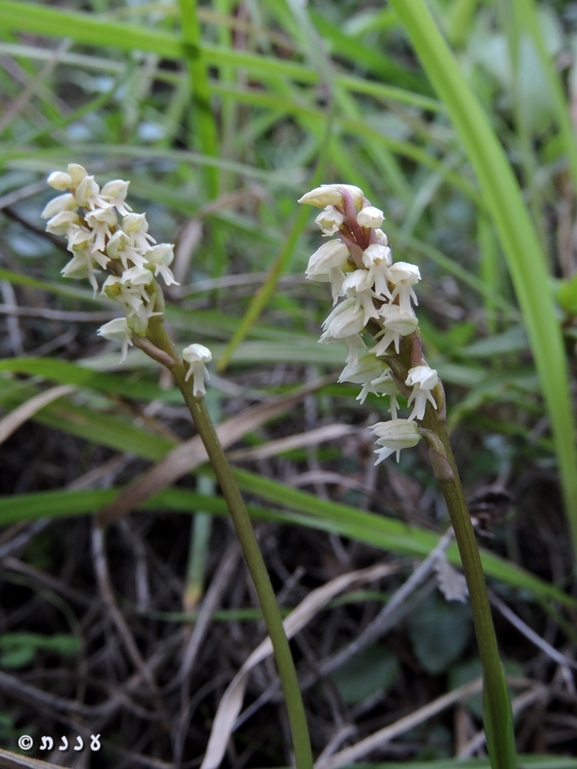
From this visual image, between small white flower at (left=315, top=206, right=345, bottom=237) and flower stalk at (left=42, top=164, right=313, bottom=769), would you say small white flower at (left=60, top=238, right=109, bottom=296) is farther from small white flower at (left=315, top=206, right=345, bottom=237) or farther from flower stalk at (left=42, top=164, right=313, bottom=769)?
small white flower at (left=315, top=206, right=345, bottom=237)

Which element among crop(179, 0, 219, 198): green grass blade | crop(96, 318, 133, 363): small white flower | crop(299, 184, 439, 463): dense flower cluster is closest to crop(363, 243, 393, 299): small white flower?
crop(299, 184, 439, 463): dense flower cluster

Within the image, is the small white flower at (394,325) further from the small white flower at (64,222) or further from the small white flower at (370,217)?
the small white flower at (64,222)

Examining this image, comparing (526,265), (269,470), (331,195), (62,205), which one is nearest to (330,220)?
(331,195)

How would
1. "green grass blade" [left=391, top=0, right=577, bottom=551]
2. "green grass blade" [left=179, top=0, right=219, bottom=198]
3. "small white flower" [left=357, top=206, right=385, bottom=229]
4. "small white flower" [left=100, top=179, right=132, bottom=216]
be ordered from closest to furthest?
1. "small white flower" [left=357, top=206, right=385, bottom=229]
2. "small white flower" [left=100, top=179, right=132, bottom=216]
3. "green grass blade" [left=391, top=0, right=577, bottom=551]
4. "green grass blade" [left=179, top=0, right=219, bottom=198]

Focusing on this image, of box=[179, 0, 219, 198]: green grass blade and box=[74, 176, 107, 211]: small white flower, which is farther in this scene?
box=[179, 0, 219, 198]: green grass blade

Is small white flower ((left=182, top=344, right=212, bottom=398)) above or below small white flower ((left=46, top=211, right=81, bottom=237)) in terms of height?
below

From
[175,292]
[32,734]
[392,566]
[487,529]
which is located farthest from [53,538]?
[487,529]

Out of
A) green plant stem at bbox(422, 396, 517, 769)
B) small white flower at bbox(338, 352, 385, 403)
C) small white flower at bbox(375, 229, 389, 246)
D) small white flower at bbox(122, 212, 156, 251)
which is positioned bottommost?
green plant stem at bbox(422, 396, 517, 769)

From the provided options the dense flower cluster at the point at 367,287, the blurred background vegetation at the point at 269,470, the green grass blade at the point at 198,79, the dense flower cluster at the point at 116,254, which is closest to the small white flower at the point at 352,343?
the dense flower cluster at the point at 367,287

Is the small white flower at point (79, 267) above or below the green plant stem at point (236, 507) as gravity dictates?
above
